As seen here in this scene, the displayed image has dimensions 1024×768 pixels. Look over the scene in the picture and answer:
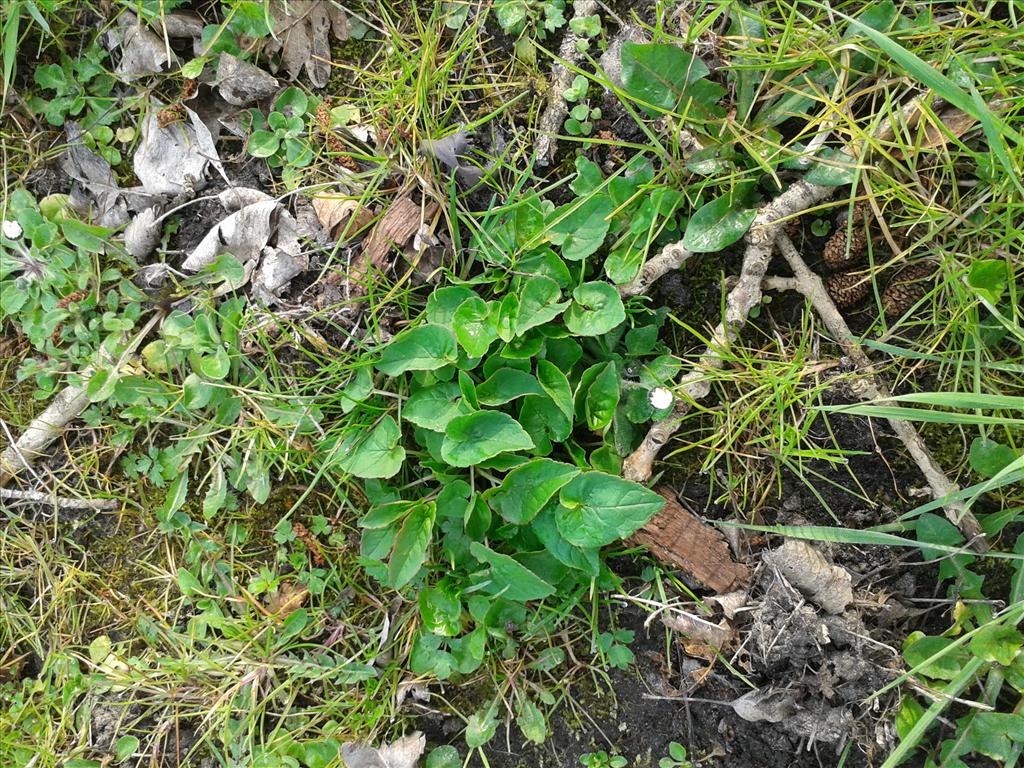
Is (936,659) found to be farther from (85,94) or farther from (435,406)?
(85,94)

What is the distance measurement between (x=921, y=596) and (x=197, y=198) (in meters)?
2.52

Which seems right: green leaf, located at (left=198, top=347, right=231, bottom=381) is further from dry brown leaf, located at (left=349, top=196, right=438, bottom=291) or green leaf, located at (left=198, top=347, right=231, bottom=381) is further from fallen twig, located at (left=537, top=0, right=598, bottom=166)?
fallen twig, located at (left=537, top=0, right=598, bottom=166)

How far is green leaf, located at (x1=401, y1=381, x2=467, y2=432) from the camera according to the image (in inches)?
74.5

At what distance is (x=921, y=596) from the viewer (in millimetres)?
1814

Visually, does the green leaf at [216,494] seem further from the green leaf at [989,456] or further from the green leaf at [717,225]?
the green leaf at [989,456]

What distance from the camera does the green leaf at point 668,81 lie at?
68.6 inches

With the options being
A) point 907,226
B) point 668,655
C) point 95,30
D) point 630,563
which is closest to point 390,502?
point 630,563

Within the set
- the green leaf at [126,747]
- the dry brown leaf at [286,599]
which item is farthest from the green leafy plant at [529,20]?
the green leaf at [126,747]

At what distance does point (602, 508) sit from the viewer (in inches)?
68.5

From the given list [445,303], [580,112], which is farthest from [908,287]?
[445,303]

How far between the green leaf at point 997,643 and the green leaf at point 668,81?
1488mm

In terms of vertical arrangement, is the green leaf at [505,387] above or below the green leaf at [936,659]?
above

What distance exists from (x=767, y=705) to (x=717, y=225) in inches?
50.8

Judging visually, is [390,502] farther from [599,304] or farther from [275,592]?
[599,304]
